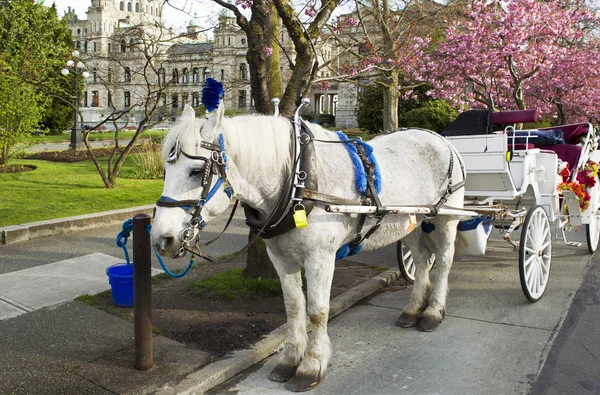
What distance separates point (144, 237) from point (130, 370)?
1.01 meters

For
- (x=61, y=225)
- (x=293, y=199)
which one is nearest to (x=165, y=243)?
(x=293, y=199)

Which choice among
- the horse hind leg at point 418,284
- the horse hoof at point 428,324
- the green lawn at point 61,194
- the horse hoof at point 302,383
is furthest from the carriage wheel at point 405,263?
the green lawn at point 61,194

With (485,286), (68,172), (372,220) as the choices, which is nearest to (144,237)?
(372,220)

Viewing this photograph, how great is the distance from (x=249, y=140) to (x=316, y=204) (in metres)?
0.68

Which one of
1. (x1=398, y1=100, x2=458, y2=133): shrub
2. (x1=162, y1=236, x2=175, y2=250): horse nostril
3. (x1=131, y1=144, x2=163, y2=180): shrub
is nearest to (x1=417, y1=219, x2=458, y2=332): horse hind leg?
(x1=162, y1=236, x2=175, y2=250): horse nostril

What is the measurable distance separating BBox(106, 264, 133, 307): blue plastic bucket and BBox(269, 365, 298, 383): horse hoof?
6.06 feet

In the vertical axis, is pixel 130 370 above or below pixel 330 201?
below

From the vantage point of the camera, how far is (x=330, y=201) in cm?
369

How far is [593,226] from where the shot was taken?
7.67 metres

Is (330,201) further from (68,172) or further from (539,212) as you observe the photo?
(68,172)

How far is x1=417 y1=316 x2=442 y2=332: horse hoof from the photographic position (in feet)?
16.1

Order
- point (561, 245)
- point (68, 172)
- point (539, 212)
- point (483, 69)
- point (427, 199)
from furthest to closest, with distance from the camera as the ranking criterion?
point (68, 172), point (483, 69), point (561, 245), point (539, 212), point (427, 199)

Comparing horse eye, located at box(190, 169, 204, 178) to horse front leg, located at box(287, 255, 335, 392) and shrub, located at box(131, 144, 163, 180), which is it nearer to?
horse front leg, located at box(287, 255, 335, 392)

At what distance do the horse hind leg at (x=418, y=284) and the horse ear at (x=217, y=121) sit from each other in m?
2.70
